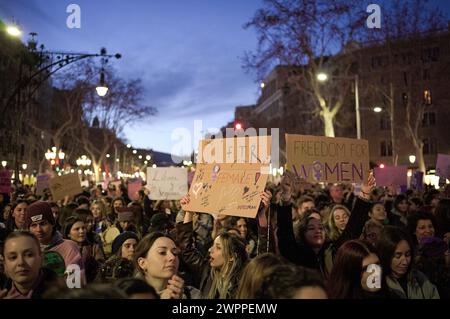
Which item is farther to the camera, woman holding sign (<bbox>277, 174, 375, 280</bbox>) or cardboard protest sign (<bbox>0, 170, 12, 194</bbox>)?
cardboard protest sign (<bbox>0, 170, 12, 194</bbox>)

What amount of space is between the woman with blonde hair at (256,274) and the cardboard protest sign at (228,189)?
1.90 metres

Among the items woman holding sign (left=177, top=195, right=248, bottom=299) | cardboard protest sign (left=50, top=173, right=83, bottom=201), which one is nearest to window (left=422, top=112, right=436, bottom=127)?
cardboard protest sign (left=50, top=173, right=83, bottom=201)

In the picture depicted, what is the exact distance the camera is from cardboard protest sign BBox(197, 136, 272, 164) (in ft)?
17.1

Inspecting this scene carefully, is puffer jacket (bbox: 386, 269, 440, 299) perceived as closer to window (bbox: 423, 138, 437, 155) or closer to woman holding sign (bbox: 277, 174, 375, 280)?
woman holding sign (bbox: 277, 174, 375, 280)

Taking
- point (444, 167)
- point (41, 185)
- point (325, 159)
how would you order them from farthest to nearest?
point (41, 185) → point (444, 167) → point (325, 159)

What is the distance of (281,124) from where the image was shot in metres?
67.2

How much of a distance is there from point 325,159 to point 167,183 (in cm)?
507

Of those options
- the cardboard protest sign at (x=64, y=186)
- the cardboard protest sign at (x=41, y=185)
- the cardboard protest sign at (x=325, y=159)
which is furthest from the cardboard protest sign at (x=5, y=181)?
the cardboard protest sign at (x=325, y=159)

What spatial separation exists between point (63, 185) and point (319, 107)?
1786 centimetres

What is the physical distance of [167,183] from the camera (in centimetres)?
1082

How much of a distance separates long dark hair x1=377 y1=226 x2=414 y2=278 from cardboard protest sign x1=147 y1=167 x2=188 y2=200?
23.0 feet

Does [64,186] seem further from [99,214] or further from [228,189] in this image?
[228,189]

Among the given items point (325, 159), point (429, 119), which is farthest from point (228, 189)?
point (429, 119)

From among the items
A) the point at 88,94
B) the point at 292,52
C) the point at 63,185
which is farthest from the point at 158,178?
the point at 88,94
